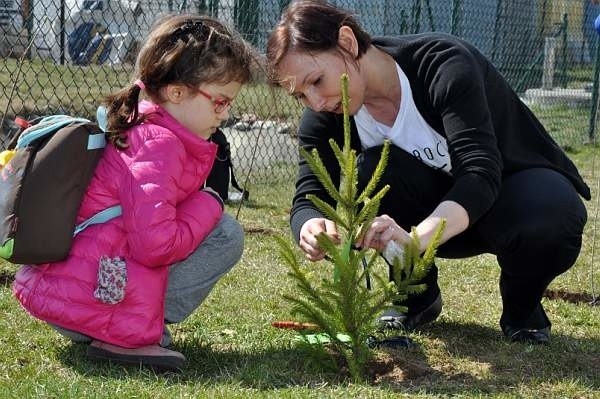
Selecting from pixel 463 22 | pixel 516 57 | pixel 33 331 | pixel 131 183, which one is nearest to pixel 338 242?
pixel 131 183

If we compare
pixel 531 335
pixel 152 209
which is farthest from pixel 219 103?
pixel 531 335

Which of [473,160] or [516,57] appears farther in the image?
[516,57]

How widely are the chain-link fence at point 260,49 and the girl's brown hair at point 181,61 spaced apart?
420 mm

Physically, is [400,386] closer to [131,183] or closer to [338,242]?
[338,242]

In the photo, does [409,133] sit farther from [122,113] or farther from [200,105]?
[122,113]

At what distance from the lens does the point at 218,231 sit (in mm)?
2914

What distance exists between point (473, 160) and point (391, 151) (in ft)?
1.67

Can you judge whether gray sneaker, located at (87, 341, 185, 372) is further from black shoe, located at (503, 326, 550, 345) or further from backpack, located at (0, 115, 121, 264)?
black shoe, located at (503, 326, 550, 345)

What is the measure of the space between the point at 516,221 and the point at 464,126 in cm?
42

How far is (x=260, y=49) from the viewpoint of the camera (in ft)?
21.8

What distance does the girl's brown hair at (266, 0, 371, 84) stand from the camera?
273 cm

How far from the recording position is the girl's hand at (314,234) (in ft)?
8.79

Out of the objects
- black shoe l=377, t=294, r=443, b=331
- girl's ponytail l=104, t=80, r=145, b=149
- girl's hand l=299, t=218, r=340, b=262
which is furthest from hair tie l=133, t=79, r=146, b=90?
black shoe l=377, t=294, r=443, b=331

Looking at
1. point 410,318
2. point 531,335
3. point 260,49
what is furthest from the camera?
point 260,49
